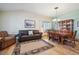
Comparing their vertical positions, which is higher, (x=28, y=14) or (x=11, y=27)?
(x=28, y=14)

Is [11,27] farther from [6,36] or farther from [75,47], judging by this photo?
[75,47]

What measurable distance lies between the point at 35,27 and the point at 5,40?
2.16ft

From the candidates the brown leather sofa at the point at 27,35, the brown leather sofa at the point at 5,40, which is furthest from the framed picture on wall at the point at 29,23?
the brown leather sofa at the point at 5,40

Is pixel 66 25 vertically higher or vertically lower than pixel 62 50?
higher

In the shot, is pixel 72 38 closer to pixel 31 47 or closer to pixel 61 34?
pixel 61 34

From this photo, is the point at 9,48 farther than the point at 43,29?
No

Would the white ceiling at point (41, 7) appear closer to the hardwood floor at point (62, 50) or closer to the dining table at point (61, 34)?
the dining table at point (61, 34)

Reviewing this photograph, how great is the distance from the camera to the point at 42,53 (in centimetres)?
238

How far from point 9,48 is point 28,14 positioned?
30.8 inches

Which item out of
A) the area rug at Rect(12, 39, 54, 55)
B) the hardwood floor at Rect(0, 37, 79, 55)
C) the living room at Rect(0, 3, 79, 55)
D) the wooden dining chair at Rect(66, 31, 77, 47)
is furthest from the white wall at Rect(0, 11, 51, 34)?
the wooden dining chair at Rect(66, 31, 77, 47)

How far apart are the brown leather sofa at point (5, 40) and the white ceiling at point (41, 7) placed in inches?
19.7

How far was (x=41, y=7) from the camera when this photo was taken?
2.35m

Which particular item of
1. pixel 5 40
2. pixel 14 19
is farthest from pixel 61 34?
pixel 5 40

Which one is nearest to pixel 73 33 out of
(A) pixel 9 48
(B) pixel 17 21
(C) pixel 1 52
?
(B) pixel 17 21
